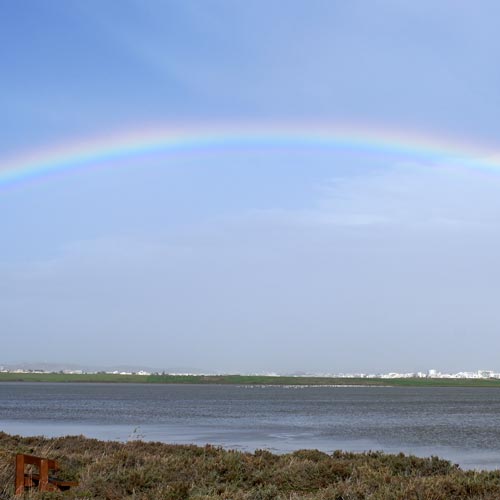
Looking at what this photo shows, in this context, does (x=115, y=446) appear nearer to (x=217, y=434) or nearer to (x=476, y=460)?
(x=476, y=460)

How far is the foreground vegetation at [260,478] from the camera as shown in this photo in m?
13.0

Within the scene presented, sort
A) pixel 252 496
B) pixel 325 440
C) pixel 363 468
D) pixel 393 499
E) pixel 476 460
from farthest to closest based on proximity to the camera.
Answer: pixel 325 440
pixel 476 460
pixel 363 468
pixel 252 496
pixel 393 499

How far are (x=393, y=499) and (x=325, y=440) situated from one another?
34.5 m

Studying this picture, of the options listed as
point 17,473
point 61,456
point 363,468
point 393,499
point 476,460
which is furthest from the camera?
point 476,460

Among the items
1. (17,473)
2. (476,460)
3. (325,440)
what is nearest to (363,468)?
(17,473)

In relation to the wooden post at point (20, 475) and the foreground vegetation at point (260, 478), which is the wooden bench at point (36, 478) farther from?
the foreground vegetation at point (260, 478)

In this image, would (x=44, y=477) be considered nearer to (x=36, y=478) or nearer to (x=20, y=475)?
(x=20, y=475)

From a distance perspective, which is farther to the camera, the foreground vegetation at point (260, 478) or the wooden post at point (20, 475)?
the wooden post at point (20, 475)

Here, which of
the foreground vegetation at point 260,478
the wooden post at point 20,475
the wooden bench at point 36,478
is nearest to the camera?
the foreground vegetation at point 260,478

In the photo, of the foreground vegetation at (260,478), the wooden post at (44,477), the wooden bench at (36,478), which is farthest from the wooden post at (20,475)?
the wooden post at (44,477)

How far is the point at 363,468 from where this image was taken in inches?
665

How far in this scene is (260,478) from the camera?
16.9 m

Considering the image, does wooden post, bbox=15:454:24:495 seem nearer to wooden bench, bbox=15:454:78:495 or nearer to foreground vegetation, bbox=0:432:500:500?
wooden bench, bbox=15:454:78:495

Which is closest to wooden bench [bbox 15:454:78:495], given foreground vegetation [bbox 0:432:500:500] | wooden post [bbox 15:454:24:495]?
wooden post [bbox 15:454:24:495]
